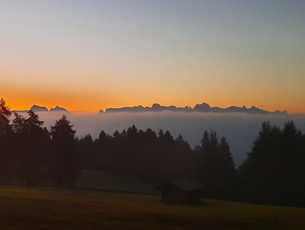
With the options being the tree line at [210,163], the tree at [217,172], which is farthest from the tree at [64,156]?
the tree at [217,172]

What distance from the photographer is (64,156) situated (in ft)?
343

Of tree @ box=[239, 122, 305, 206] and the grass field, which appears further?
tree @ box=[239, 122, 305, 206]

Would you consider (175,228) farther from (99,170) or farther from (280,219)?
(99,170)

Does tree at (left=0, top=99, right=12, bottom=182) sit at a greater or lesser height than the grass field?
greater

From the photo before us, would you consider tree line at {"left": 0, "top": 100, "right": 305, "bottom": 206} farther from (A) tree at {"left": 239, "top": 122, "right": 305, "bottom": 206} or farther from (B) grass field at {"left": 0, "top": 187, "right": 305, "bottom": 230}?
(B) grass field at {"left": 0, "top": 187, "right": 305, "bottom": 230}

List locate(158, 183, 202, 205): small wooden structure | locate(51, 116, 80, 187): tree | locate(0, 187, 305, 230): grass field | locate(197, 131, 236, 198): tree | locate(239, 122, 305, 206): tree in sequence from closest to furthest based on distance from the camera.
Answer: locate(0, 187, 305, 230): grass field
locate(158, 183, 202, 205): small wooden structure
locate(239, 122, 305, 206): tree
locate(51, 116, 80, 187): tree
locate(197, 131, 236, 198): tree

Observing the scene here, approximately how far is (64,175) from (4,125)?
13.2 metres

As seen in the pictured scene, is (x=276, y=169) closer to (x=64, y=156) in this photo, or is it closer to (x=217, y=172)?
(x=217, y=172)

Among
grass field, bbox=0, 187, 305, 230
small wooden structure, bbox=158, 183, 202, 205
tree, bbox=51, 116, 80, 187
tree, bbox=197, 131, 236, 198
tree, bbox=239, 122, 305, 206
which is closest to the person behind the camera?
grass field, bbox=0, 187, 305, 230

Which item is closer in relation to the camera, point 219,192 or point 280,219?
point 280,219

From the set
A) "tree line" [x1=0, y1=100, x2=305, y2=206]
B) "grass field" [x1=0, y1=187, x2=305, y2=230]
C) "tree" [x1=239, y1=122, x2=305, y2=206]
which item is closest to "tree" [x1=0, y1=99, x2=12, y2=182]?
"tree line" [x1=0, y1=100, x2=305, y2=206]

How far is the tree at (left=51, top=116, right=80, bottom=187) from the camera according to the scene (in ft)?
342

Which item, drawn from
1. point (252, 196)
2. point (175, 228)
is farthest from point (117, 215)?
point (252, 196)

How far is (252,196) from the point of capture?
10169 cm
